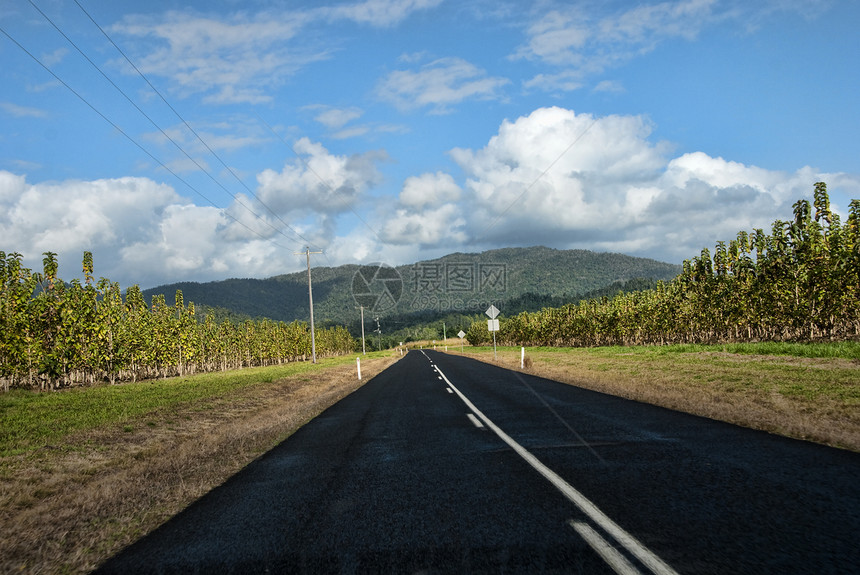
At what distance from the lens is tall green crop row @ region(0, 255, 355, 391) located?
32375 mm

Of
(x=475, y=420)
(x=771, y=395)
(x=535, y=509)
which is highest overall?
(x=535, y=509)

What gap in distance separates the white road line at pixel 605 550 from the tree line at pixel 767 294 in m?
39.2

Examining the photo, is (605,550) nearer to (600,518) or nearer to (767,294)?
(600,518)

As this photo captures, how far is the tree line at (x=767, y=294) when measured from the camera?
119ft

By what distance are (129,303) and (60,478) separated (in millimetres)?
52751

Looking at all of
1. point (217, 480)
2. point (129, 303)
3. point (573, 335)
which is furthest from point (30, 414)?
point (573, 335)

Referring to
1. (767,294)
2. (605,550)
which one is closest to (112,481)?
(605,550)

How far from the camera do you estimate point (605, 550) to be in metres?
3.80

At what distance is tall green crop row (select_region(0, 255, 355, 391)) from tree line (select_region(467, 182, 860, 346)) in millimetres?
53182

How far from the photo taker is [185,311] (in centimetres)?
6147

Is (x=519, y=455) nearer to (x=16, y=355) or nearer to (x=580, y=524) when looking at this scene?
(x=580, y=524)

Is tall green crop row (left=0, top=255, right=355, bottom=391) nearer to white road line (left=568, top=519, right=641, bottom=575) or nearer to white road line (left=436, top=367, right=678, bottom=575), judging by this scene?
white road line (left=436, top=367, right=678, bottom=575)

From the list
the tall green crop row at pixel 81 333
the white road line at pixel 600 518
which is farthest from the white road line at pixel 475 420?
the tall green crop row at pixel 81 333

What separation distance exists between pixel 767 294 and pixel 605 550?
4577 centimetres
